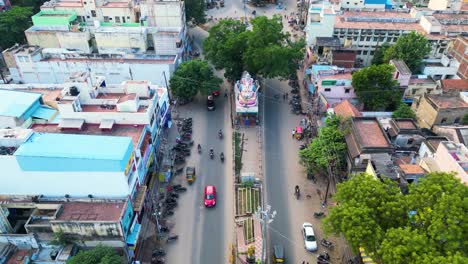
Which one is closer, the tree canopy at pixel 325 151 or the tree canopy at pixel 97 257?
the tree canopy at pixel 97 257

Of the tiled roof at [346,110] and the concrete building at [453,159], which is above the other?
the concrete building at [453,159]

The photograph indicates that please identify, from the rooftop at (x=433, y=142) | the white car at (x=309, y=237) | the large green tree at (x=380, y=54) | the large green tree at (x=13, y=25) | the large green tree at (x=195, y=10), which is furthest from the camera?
the large green tree at (x=195, y=10)

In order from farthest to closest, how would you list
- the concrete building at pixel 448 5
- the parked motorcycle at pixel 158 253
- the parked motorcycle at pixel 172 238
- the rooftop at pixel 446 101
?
the concrete building at pixel 448 5 < the rooftop at pixel 446 101 < the parked motorcycle at pixel 172 238 < the parked motorcycle at pixel 158 253

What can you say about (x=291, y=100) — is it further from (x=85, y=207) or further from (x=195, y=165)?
(x=85, y=207)

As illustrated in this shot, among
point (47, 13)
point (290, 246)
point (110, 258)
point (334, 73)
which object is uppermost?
point (47, 13)

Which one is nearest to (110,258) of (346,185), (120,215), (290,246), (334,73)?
(120,215)

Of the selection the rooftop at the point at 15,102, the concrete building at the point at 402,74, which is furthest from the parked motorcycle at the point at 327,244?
the rooftop at the point at 15,102

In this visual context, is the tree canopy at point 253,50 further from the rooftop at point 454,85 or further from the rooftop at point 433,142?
the rooftop at point 433,142
